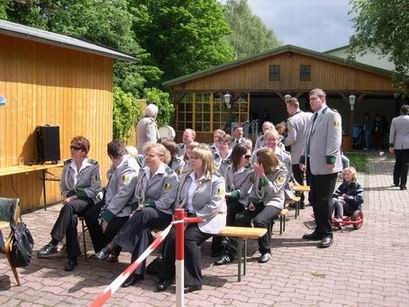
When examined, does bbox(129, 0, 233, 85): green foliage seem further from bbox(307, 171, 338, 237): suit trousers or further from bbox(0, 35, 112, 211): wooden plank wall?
bbox(307, 171, 338, 237): suit trousers

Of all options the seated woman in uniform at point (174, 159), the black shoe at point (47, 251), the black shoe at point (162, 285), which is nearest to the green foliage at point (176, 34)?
the seated woman in uniform at point (174, 159)

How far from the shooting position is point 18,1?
72.8 ft

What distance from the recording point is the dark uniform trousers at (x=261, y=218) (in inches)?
249

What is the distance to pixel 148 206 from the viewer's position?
233 inches

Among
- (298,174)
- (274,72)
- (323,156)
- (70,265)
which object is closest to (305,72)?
(274,72)

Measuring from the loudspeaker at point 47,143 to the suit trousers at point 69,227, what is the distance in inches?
119

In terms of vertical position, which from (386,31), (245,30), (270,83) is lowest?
(270,83)

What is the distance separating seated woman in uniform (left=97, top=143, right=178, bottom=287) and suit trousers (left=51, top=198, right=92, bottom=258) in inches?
15.8

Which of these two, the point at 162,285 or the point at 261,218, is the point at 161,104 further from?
the point at 162,285

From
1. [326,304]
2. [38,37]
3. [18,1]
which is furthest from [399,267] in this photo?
[18,1]

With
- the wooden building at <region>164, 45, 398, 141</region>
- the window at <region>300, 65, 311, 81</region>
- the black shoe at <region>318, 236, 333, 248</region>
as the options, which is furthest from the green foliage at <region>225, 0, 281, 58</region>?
the black shoe at <region>318, 236, 333, 248</region>

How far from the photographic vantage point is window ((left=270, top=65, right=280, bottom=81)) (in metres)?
27.2

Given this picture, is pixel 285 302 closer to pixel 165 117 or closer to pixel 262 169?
pixel 262 169

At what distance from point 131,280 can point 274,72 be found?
22.9 meters
